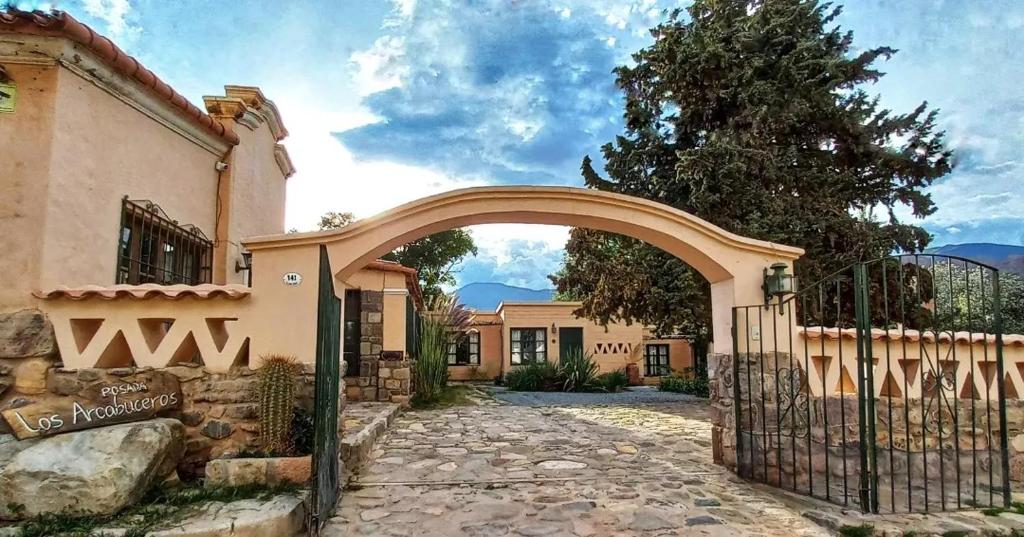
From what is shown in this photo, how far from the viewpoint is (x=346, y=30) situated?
21.5 ft

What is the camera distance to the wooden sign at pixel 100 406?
317 cm

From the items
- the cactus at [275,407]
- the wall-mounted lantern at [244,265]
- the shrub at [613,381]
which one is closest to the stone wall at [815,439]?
the cactus at [275,407]

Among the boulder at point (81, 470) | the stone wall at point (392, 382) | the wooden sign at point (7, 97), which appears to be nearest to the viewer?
the boulder at point (81, 470)

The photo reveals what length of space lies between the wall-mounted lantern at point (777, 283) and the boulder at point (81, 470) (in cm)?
452

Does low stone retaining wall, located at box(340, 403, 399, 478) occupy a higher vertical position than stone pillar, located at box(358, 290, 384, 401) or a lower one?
lower

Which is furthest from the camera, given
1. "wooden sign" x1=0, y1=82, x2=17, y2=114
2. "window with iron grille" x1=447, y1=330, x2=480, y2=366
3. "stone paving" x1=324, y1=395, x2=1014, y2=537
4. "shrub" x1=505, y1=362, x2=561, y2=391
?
"window with iron grille" x1=447, y1=330, x2=480, y2=366

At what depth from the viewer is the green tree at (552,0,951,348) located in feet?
26.3

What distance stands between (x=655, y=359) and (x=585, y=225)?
13.4m

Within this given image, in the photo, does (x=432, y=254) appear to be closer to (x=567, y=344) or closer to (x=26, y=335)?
(x=567, y=344)

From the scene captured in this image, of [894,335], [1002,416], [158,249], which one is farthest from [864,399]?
[158,249]

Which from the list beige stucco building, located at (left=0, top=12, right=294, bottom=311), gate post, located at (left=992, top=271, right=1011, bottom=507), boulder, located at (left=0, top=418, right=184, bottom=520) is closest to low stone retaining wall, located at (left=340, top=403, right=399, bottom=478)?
boulder, located at (left=0, top=418, right=184, bottom=520)

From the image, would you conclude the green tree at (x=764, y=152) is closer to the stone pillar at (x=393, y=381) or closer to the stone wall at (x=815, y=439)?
the stone pillar at (x=393, y=381)

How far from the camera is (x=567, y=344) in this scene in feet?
56.0

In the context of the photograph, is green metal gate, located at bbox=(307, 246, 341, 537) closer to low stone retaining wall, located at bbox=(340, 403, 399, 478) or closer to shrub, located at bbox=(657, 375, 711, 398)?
low stone retaining wall, located at bbox=(340, 403, 399, 478)
